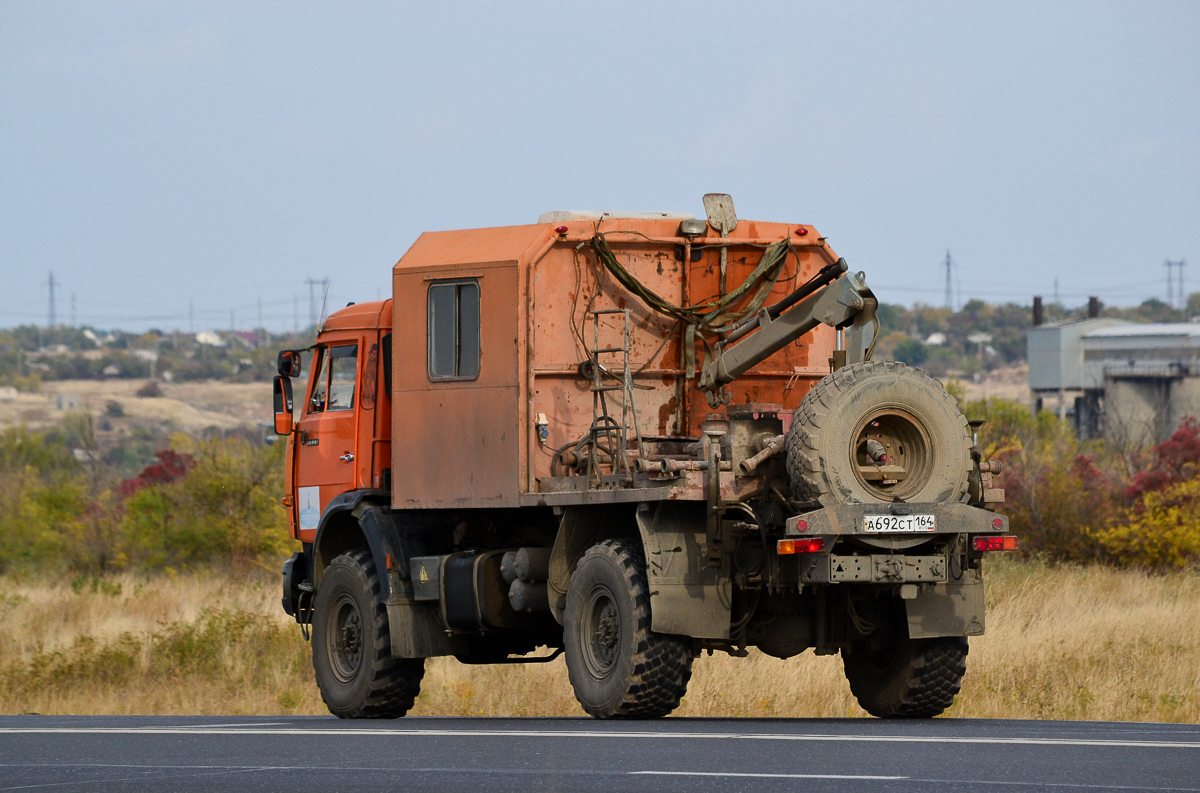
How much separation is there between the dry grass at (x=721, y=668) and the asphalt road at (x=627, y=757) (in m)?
2.77

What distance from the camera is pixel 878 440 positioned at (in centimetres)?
1133

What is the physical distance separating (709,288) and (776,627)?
8.93 ft

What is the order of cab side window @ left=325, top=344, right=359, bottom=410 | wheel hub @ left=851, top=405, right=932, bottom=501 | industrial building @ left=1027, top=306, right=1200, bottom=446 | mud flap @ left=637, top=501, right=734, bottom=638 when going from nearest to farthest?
wheel hub @ left=851, top=405, right=932, bottom=501
mud flap @ left=637, top=501, right=734, bottom=638
cab side window @ left=325, top=344, right=359, bottom=410
industrial building @ left=1027, top=306, right=1200, bottom=446

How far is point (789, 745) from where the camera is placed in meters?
9.34

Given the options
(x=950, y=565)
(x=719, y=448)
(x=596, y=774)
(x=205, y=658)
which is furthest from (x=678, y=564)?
(x=205, y=658)

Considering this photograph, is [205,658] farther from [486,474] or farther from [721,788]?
[721,788]

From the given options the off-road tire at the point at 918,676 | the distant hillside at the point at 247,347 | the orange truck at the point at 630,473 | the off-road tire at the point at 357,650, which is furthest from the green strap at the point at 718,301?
the distant hillside at the point at 247,347

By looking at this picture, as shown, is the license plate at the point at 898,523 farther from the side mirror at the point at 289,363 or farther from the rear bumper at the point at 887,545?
the side mirror at the point at 289,363

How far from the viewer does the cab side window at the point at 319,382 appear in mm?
15406

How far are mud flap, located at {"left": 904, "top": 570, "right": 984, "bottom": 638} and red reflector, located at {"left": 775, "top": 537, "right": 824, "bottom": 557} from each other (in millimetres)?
1223

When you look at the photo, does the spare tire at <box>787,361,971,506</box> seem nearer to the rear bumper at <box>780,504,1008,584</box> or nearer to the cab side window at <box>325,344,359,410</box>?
the rear bumper at <box>780,504,1008,584</box>

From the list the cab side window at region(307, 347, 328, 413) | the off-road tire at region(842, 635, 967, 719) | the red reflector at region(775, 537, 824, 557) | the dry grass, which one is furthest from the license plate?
the cab side window at region(307, 347, 328, 413)

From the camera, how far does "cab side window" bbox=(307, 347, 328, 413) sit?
1541 centimetres

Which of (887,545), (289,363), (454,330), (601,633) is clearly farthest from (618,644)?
(289,363)
